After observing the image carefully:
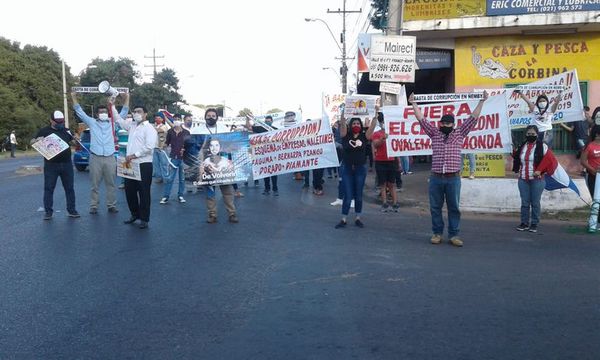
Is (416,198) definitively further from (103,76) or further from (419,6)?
(103,76)

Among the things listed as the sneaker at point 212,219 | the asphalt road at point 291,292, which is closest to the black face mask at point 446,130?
the asphalt road at point 291,292

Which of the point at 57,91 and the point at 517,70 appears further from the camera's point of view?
the point at 57,91

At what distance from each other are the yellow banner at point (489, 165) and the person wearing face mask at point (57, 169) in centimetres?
775

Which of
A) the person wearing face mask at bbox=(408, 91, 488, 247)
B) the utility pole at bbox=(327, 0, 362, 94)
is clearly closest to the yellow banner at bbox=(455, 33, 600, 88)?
the person wearing face mask at bbox=(408, 91, 488, 247)

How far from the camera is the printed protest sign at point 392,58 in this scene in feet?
36.5

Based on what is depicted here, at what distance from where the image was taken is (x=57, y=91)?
2319 inches

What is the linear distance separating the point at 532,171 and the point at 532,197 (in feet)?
1.38

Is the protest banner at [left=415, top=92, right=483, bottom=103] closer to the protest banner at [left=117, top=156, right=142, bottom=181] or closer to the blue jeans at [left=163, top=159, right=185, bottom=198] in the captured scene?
the protest banner at [left=117, top=156, right=142, bottom=181]

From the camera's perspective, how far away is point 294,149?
10.9 meters

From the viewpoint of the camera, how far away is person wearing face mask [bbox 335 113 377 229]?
30.1ft

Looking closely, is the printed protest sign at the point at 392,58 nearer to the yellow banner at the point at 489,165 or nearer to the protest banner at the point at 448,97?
the protest banner at the point at 448,97

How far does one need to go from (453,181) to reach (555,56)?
935 cm

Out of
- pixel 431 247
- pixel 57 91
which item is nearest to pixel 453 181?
pixel 431 247

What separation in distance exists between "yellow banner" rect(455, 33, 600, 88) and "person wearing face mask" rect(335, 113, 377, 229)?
7.79 m
